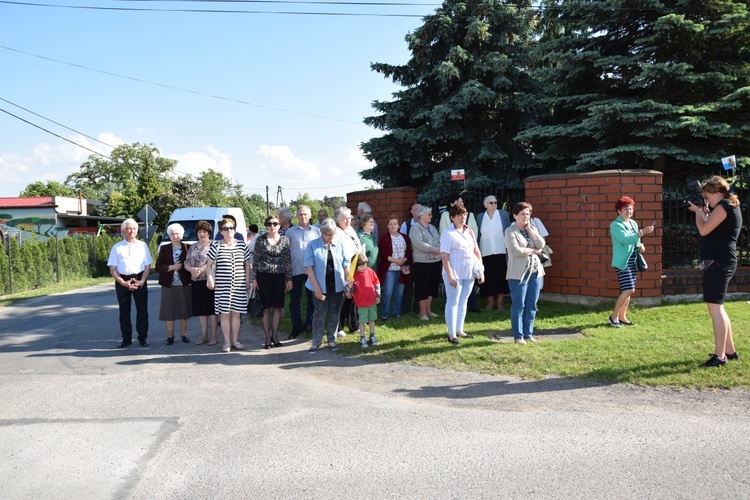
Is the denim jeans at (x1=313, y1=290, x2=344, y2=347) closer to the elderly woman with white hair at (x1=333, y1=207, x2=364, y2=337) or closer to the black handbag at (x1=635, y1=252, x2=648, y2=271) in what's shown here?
the elderly woman with white hair at (x1=333, y1=207, x2=364, y2=337)

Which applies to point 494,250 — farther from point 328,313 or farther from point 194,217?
point 194,217

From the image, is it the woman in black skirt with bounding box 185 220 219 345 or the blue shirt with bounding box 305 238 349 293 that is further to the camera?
the woman in black skirt with bounding box 185 220 219 345

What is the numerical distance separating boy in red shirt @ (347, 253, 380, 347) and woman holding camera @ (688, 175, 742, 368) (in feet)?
12.5

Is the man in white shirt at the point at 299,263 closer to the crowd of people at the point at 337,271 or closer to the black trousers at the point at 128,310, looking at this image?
the crowd of people at the point at 337,271

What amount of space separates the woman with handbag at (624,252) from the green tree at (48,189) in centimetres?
9197

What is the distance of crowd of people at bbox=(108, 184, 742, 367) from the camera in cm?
768

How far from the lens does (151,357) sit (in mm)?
7750

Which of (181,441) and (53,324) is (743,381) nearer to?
(181,441)

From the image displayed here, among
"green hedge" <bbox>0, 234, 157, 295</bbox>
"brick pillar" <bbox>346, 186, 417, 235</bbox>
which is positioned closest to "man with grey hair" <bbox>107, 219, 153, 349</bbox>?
"brick pillar" <bbox>346, 186, 417, 235</bbox>

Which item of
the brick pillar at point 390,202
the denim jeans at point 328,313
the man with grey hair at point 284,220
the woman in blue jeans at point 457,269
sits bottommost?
the denim jeans at point 328,313

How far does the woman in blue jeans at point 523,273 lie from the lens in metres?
7.49

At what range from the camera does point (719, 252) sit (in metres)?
6.17

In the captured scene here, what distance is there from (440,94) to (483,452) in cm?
1421

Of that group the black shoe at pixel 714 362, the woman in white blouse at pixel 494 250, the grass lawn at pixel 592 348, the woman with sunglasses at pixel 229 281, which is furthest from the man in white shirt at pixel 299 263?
the black shoe at pixel 714 362
